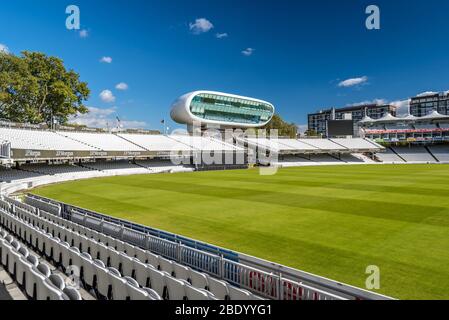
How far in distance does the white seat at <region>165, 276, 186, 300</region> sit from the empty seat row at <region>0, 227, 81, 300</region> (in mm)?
1531

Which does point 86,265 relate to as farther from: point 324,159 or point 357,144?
point 357,144

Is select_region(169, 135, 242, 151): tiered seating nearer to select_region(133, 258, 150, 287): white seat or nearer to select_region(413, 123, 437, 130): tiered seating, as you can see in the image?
select_region(133, 258, 150, 287): white seat

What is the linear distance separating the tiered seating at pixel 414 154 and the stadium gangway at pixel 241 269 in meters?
79.9

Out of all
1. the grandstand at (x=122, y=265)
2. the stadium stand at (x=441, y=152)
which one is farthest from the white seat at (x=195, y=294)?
the stadium stand at (x=441, y=152)

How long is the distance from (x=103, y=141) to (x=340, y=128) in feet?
192

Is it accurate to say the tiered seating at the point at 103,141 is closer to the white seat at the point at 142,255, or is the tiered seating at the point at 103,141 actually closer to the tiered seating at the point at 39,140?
the tiered seating at the point at 39,140

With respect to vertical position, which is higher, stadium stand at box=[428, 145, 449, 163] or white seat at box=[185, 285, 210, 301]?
stadium stand at box=[428, 145, 449, 163]

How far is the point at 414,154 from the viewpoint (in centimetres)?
7844

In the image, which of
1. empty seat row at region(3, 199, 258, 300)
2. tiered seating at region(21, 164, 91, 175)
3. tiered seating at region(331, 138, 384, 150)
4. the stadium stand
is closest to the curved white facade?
tiered seating at region(331, 138, 384, 150)

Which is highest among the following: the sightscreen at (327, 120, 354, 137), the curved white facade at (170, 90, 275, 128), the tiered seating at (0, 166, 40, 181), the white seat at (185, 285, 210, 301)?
the curved white facade at (170, 90, 275, 128)

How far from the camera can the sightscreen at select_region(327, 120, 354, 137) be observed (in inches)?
3182

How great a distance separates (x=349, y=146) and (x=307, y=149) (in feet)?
53.0

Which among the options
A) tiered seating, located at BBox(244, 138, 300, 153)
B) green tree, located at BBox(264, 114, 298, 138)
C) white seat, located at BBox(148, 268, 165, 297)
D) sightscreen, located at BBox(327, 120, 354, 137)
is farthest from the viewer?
green tree, located at BBox(264, 114, 298, 138)

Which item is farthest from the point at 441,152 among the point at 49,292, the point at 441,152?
the point at 49,292
